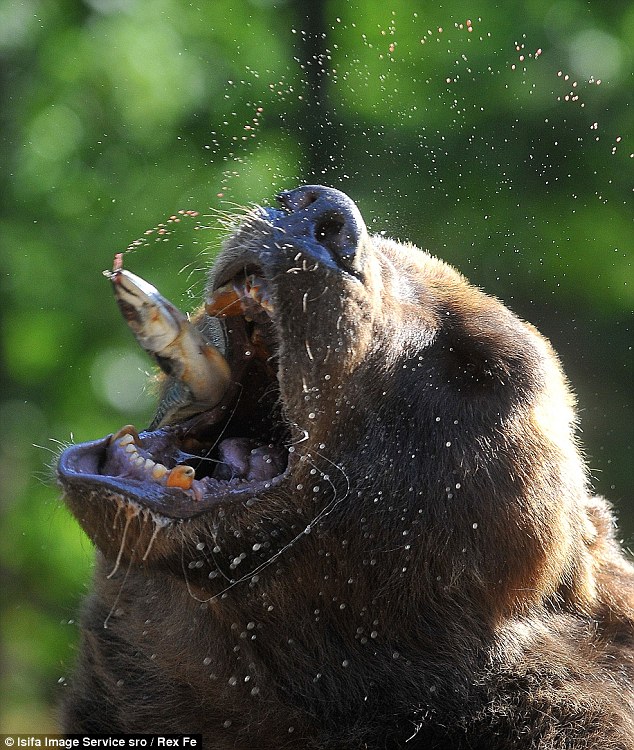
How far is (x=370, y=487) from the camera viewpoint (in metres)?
3.11

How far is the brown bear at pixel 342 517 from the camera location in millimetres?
2969

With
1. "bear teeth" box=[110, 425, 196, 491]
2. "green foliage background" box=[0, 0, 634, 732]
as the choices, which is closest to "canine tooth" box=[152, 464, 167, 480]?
"bear teeth" box=[110, 425, 196, 491]

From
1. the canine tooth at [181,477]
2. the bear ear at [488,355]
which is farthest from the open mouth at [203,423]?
the bear ear at [488,355]

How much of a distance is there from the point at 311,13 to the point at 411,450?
24.5 feet

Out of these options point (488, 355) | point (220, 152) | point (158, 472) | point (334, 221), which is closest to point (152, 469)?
point (158, 472)

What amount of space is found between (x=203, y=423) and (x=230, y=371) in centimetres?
17

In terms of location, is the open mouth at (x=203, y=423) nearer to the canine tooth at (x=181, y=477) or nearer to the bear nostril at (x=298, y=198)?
the canine tooth at (x=181, y=477)

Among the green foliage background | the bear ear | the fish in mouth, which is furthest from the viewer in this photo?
the green foliage background

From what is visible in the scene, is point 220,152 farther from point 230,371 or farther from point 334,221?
point 334,221

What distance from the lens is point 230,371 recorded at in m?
3.31

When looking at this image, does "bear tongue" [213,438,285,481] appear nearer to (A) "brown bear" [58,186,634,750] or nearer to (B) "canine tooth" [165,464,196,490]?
(A) "brown bear" [58,186,634,750]

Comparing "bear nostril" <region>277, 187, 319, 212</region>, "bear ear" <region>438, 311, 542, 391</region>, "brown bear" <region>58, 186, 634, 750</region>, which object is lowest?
"brown bear" <region>58, 186, 634, 750</region>

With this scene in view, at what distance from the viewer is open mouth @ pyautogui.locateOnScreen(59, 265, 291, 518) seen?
2.95 metres

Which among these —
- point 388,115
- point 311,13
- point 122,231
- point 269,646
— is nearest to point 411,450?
point 269,646
